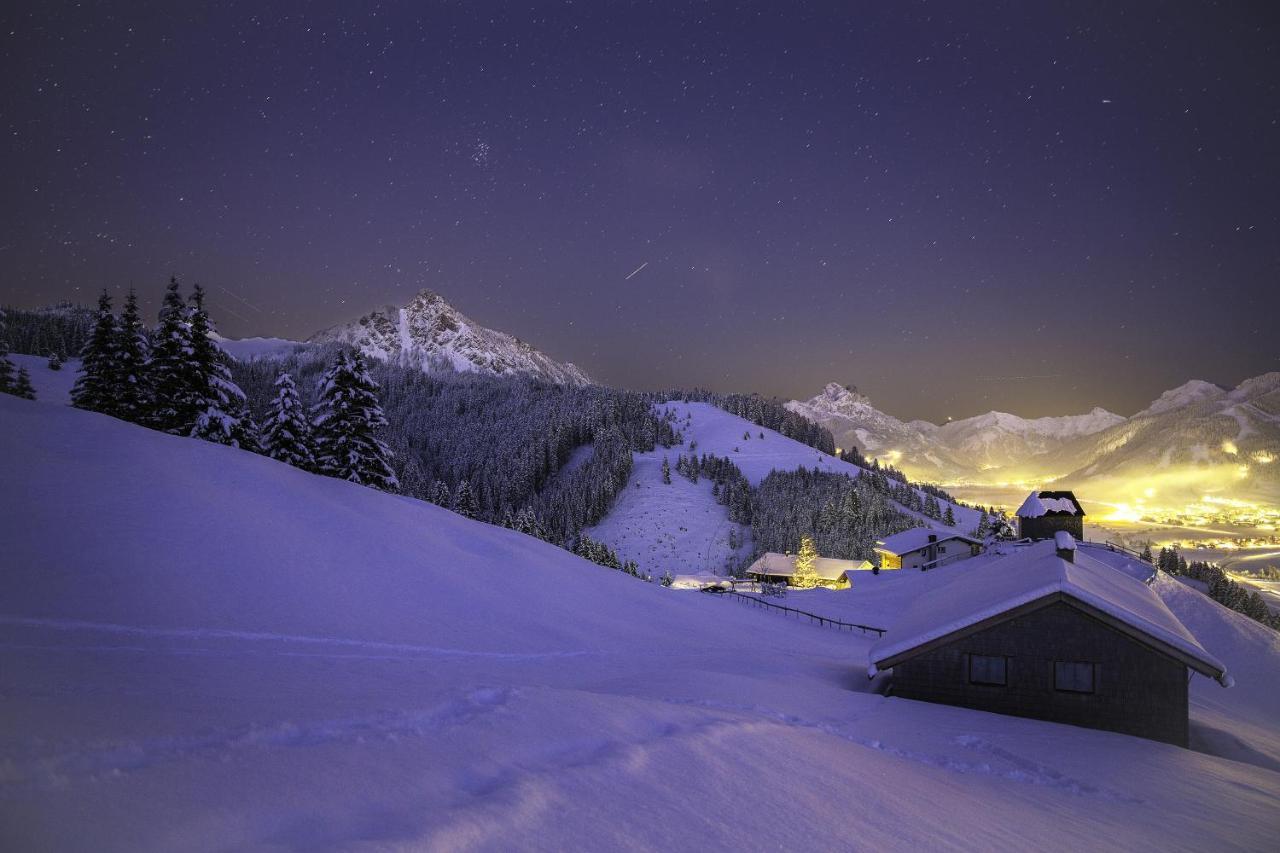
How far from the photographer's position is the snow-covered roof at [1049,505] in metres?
64.2

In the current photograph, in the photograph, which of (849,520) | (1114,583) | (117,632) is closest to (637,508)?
(849,520)

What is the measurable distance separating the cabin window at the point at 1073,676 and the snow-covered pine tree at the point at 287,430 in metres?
36.5

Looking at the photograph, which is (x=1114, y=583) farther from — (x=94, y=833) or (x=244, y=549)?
(x=244, y=549)

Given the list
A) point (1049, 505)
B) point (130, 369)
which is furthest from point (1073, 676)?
point (1049, 505)

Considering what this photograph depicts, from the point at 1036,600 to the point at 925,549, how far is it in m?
64.6

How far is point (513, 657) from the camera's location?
15258 mm

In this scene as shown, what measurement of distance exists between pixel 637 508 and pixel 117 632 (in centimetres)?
12452

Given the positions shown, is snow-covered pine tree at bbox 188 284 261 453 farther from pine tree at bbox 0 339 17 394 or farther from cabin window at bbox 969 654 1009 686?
cabin window at bbox 969 654 1009 686

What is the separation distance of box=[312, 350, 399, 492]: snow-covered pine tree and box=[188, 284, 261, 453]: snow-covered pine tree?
154 inches

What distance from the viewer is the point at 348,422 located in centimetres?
3516

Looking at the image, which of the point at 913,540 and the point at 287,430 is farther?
the point at 913,540

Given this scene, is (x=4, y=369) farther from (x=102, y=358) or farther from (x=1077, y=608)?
(x=1077, y=608)

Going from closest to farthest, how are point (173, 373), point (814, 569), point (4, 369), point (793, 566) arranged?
point (173, 373) → point (4, 369) → point (814, 569) → point (793, 566)

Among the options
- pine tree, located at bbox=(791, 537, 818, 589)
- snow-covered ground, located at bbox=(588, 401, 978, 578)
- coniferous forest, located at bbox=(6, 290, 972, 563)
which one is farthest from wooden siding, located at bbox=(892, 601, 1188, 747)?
snow-covered ground, located at bbox=(588, 401, 978, 578)
